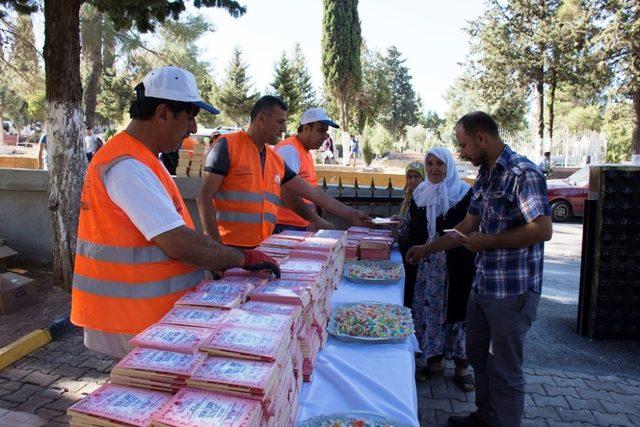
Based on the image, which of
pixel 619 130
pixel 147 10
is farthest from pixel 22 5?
pixel 619 130

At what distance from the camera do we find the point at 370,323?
2.22 m

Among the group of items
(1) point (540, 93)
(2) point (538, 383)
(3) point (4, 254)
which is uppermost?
(1) point (540, 93)

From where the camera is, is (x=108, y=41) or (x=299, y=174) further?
(x=108, y=41)

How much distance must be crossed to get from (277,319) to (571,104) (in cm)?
6811

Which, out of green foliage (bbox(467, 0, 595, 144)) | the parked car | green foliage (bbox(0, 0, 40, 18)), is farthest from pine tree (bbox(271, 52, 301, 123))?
green foliage (bbox(0, 0, 40, 18))

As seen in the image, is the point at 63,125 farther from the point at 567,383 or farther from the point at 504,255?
the point at 567,383

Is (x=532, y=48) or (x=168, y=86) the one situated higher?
(x=532, y=48)

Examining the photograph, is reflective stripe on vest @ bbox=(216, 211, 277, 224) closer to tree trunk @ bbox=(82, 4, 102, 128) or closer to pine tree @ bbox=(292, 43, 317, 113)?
tree trunk @ bbox=(82, 4, 102, 128)

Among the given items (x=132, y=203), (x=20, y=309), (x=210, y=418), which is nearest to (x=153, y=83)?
(x=132, y=203)

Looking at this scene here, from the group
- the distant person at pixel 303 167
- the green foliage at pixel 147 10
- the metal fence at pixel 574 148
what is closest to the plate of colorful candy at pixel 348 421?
the distant person at pixel 303 167

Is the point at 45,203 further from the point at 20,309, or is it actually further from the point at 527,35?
the point at 527,35

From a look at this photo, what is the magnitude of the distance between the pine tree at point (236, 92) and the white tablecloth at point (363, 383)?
1607 inches

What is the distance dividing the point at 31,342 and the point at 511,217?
4.27 m

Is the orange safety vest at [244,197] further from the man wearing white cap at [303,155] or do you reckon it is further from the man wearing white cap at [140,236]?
the man wearing white cap at [140,236]
